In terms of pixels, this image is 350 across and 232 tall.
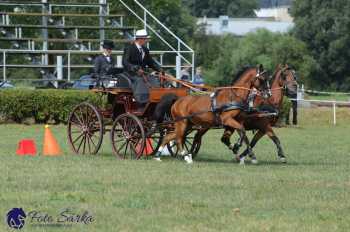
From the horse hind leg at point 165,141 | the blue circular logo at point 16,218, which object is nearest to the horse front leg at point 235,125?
the horse hind leg at point 165,141

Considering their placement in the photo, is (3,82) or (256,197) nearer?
(256,197)

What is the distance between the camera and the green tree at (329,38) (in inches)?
2793

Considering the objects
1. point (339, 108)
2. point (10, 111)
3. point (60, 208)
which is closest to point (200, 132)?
point (60, 208)

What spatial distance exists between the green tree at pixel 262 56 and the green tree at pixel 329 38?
6664mm

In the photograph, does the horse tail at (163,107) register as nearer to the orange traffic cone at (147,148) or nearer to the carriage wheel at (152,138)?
the carriage wheel at (152,138)

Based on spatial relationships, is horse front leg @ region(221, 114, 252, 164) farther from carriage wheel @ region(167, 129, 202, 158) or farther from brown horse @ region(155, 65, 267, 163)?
carriage wheel @ region(167, 129, 202, 158)

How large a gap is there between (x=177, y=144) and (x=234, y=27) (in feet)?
322

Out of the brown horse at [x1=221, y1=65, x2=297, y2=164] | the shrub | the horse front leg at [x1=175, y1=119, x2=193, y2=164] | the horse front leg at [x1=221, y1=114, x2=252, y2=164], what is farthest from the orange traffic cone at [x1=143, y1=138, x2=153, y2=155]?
the shrub

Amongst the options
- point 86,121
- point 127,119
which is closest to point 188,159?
point 127,119

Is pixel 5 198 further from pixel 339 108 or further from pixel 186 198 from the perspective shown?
pixel 339 108

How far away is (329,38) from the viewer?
72.6 metres

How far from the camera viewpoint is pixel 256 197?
11.1 meters

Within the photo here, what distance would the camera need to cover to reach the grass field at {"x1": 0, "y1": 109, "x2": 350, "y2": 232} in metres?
9.38

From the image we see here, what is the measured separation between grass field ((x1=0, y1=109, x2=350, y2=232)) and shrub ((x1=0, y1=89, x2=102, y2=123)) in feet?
29.0
